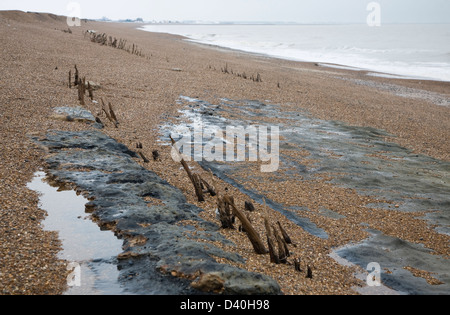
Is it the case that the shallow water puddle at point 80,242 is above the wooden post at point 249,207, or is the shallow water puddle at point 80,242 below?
above

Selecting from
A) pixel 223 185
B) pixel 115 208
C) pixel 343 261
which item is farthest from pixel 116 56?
pixel 343 261

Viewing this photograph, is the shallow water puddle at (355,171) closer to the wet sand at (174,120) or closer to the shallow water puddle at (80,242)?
the wet sand at (174,120)

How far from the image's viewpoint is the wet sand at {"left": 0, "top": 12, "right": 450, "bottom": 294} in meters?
4.61

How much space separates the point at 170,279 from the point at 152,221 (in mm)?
1356

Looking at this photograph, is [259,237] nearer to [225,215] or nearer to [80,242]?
[225,215]

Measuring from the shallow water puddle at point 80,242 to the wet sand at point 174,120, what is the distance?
0.42 feet

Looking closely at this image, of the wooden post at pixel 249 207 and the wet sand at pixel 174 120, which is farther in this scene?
the wooden post at pixel 249 207

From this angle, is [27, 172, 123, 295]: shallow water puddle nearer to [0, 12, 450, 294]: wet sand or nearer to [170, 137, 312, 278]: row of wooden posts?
[0, 12, 450, 294]: wet sand

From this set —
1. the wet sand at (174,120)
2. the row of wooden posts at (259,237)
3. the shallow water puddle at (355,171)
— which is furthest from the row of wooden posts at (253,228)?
the shallow water puddle at (355,171)

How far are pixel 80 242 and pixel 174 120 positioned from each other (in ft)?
22.8

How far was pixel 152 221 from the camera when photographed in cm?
529

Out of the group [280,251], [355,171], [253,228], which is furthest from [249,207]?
[355,171]

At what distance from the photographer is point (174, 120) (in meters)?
11.5

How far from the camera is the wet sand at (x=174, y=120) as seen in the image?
15.1ft
